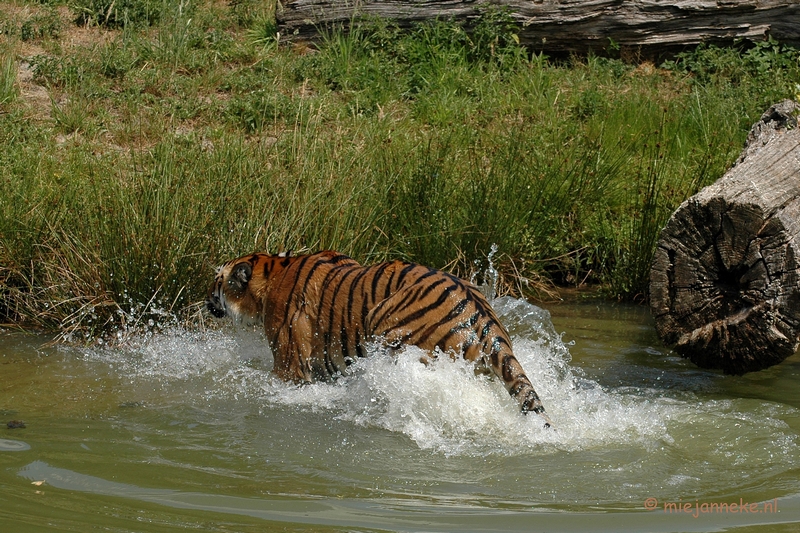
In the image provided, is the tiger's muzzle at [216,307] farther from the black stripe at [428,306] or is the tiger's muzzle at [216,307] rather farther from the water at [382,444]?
the black stripe at [428,306]

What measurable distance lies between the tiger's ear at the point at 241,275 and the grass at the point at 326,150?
0.66 meters

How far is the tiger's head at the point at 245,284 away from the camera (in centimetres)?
593

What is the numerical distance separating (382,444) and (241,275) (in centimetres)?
175

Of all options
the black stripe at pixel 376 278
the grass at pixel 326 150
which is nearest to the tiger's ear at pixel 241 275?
the grass at pixel 326 150

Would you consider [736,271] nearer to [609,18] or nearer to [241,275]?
[241,275]

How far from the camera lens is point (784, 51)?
1117 cm

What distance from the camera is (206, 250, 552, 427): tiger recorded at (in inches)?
187

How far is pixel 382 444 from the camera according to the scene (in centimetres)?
463

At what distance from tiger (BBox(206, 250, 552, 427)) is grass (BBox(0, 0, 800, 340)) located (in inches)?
30.5

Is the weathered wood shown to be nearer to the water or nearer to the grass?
the grass

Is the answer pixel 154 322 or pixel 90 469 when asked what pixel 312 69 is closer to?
pixel 154 322

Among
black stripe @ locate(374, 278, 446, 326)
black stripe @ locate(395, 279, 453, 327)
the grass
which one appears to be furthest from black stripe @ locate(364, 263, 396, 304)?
the grass

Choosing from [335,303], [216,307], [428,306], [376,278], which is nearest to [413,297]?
[428,306]

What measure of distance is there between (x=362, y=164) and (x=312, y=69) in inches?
168
